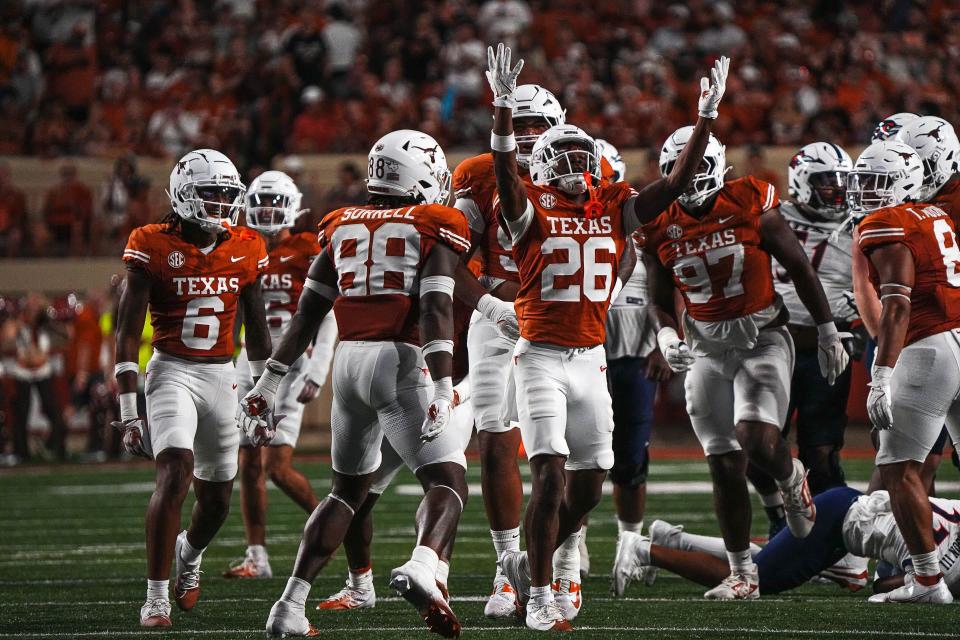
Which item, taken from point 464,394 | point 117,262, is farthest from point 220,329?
point 117,262

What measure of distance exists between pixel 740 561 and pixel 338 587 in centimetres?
189

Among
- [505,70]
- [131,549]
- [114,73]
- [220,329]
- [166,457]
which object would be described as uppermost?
[114,73]

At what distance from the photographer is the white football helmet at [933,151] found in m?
6.32

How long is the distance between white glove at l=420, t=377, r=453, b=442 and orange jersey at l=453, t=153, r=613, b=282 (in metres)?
1.27

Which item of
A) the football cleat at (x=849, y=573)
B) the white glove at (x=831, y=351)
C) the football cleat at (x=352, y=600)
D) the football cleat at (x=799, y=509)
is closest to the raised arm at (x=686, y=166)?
the white glove at (x=831, y=351)

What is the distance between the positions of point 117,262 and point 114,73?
3464mm

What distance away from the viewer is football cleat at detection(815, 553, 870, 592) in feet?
21.4

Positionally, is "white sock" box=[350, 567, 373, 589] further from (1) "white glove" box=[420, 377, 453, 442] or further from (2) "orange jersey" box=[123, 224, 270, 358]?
(1) "white glove" box=[420, 377, 453, 442]

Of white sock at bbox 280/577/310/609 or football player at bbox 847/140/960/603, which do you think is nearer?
white sock at bbox 280/577/310/609

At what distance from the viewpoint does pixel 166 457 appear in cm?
574

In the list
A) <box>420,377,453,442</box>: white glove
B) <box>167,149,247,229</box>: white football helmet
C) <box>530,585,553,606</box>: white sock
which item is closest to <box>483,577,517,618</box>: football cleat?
<box>530,585,553,606</box>: white sock

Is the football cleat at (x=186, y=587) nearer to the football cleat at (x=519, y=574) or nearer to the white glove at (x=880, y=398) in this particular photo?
the football cleat at (x=519, y=574)

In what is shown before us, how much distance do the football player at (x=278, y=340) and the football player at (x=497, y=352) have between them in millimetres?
1583

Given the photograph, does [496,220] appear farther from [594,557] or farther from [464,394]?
[594,557]
